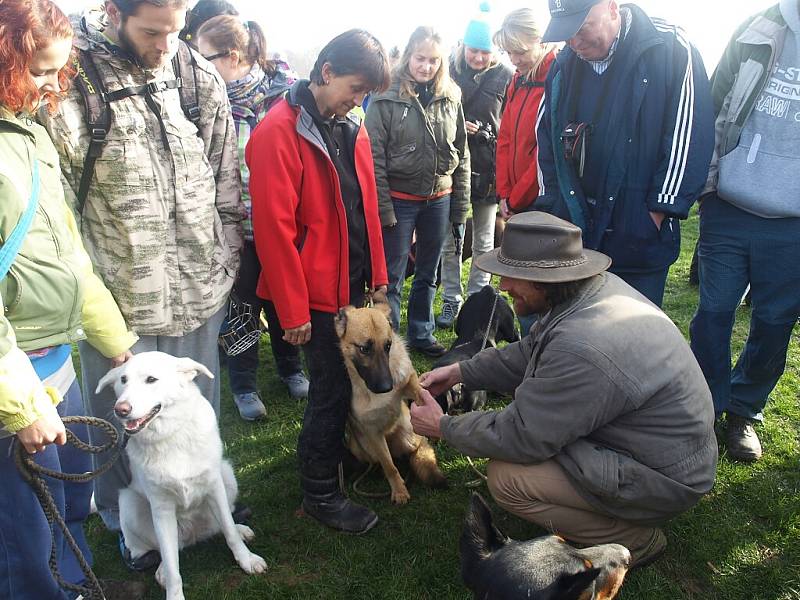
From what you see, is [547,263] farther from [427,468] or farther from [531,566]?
[427,468]

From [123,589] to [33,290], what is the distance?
5.06 ft

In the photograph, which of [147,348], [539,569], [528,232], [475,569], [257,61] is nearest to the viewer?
[539,569]

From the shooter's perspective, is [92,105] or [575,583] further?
[92,105]

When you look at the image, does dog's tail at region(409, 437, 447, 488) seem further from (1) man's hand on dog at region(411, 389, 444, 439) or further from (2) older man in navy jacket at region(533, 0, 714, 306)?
(2) older man in navy jacket at region(533, 0, 714, 306)

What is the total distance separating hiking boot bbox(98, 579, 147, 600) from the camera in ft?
8.07

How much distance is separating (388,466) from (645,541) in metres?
1.31

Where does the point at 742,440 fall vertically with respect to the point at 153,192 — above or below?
below

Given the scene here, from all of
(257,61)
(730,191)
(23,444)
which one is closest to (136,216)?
(23,444)

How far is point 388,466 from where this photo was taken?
122 inches

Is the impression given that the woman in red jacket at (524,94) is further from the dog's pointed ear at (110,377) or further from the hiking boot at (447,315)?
the dog's pointed ear at (110,377)

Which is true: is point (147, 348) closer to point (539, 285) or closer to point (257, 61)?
point (539, 285)

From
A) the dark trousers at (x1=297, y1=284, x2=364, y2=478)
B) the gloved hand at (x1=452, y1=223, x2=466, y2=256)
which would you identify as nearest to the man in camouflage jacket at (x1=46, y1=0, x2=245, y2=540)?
the dark trousers at (x1=297, y1=284, x2=364, y2=478)

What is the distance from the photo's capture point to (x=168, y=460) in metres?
2.28

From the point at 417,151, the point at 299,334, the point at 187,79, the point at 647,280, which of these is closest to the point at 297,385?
the point at 299,334
